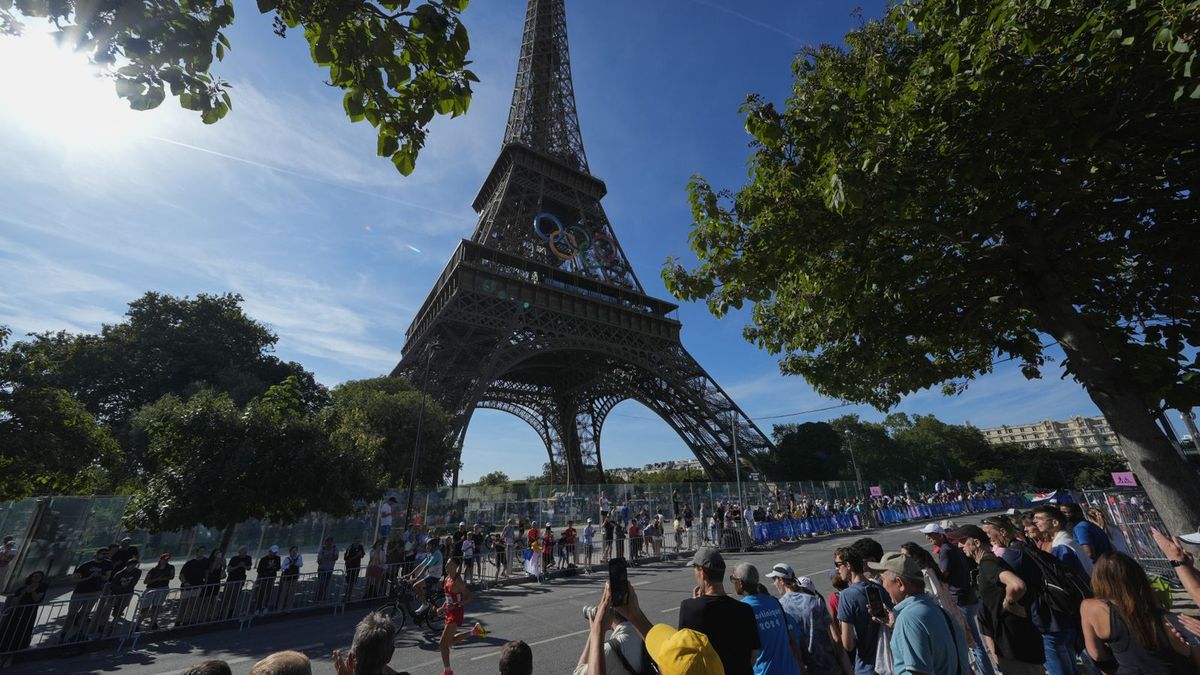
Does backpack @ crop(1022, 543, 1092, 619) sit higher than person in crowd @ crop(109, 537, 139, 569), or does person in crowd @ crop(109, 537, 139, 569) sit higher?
person in crowd @ crop(109, 537, 139, 569)

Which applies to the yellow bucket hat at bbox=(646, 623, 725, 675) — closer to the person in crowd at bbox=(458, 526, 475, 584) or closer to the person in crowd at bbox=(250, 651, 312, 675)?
the person in crowd at bbox=(250, 651, 312, 675)

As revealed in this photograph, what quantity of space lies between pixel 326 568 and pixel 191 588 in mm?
2656

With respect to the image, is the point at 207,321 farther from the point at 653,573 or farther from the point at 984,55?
the point at 984,55

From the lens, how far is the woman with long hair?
2.73 m

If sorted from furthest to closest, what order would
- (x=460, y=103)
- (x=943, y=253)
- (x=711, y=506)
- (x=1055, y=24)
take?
(x=711, y=506)
(x=943, y=253)
(x=1055, y=24)
(x=460, y=103)

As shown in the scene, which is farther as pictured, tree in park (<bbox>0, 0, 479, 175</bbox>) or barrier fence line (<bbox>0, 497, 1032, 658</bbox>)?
barrier fence line (<bbox>0, 497, 1032, 658</bbox>)

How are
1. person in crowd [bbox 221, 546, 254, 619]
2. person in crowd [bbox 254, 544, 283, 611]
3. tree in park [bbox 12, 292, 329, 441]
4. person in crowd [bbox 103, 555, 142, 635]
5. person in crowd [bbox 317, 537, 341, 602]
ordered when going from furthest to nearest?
tree in park [bbox 12, 292, 329, 441], person in crowd [bbox 317, 537, 341, 602], person in crowd [bbox 254, 544, 283, 611], person in crowd [bbox 221, 546, 254, 619], person in crowd [bbox 103, 555, 142, 635]

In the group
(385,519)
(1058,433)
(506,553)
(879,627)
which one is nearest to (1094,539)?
(879,627)

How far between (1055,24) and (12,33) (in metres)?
7.73

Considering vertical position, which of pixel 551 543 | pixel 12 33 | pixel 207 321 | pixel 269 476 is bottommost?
pixel 551 543

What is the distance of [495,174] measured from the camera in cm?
3903

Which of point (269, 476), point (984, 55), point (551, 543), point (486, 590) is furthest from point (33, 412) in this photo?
point (984, 55)

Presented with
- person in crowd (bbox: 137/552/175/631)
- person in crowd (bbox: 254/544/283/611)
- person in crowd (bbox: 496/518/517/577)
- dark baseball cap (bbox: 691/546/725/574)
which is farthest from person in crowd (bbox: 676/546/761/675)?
person in crowd (bbox: 496/518/517/577)

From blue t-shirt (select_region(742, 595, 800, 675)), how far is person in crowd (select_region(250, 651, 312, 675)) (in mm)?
2445
